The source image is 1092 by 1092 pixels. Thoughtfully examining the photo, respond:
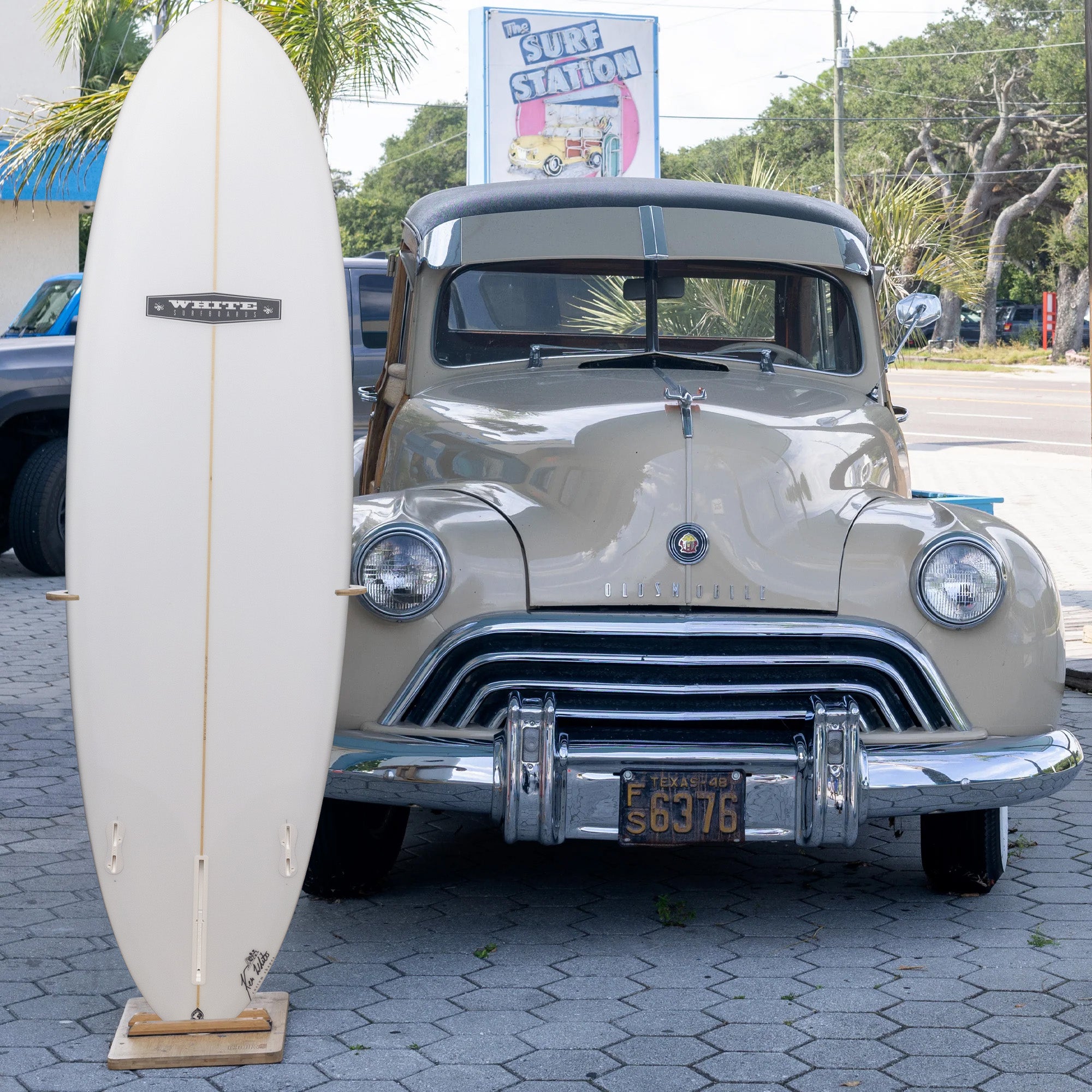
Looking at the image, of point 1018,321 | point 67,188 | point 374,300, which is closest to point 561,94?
point 374,300

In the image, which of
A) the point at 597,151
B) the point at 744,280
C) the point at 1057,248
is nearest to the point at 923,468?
the point at 597,151

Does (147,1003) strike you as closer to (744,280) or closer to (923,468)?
(744,280)

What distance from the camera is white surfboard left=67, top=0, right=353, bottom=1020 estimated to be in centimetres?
292

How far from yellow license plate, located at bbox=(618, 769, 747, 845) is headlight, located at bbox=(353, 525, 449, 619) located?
62cm

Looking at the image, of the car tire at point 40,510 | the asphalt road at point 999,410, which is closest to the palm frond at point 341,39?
the car tire at point 40,510

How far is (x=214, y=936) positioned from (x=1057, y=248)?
41.8 meters

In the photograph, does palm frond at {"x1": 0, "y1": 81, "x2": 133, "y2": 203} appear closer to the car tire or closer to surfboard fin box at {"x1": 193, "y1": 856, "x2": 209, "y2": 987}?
the car tire

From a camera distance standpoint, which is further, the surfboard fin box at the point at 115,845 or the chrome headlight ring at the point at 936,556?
the chrome headlight ring at the point at 936,556

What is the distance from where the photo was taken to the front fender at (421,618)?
3.45m

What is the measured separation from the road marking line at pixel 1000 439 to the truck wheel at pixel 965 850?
540 inches

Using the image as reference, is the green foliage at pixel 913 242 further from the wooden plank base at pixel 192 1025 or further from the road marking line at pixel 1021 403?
the road marking line at pixel 1021 403

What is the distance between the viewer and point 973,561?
3494mm

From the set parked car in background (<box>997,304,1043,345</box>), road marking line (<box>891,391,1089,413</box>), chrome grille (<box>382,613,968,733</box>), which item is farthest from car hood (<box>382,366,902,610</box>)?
parked car in background (<box>997,304,1043,345</box>)

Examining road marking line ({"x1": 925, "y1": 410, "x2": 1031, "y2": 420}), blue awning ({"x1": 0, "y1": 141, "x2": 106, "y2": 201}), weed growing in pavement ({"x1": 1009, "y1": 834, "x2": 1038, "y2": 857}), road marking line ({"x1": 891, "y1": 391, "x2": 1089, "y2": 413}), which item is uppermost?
blue awning ({"x1": 0, "y1": 141, "x2": 106, "y2": 201})
